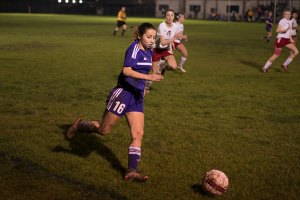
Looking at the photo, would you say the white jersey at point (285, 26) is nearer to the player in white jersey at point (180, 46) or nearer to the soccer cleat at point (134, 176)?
the player in white jersey at point (180, 46)

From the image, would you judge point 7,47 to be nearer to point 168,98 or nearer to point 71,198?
point 168,98

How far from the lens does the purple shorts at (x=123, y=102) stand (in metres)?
5.54

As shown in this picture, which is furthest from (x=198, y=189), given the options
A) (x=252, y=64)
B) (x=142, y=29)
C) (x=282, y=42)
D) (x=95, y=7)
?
(x=95, y=7)

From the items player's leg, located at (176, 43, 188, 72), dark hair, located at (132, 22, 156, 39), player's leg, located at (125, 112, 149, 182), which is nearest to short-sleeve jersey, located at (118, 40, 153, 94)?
A: dark hair, located at (132, 22, 156, 39)

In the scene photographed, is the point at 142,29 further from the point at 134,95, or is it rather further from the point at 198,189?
the point at 198,189

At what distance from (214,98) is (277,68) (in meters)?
7.18

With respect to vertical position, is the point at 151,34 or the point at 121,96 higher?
the point at 151,34

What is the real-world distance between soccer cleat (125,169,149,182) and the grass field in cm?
9

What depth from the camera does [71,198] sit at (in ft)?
16.4

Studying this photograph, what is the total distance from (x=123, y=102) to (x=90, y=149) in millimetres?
1628

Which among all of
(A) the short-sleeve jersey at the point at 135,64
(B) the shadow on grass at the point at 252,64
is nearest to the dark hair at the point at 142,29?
(A) the short-sleeve jersey at the point at 135,64

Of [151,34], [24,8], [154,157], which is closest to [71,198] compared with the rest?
[154,157]

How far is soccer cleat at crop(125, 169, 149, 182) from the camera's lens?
5.49 meters

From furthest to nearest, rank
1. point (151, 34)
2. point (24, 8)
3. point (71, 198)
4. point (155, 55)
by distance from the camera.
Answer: point (24, 8)
point (155, 55)
point (151, 34)
point (71, 198)
